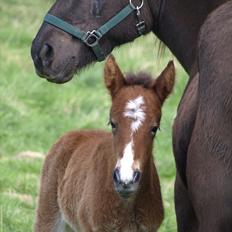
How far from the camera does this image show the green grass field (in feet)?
26.8

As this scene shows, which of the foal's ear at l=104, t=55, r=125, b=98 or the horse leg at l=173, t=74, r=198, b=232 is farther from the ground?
the foal's ear at l=104, t=55, r=125, b=98

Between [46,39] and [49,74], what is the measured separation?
185mm

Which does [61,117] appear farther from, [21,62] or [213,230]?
[213,230]

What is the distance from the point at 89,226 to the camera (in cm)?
578

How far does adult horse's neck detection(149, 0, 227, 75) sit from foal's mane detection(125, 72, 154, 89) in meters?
0.25

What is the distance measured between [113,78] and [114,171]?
72cm

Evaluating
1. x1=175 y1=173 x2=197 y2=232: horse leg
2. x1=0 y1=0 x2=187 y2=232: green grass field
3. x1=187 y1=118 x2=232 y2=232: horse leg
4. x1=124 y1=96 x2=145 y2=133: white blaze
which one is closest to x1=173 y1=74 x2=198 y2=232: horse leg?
x1=175 y1=173 x2=197 y2=232: horse leg

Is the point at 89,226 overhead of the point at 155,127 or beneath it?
beneath

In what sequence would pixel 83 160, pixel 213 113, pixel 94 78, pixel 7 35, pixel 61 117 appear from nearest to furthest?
pixel 213 113, pixel 83 160, pixel 61 117, pixel 94 78, pixel 7 35

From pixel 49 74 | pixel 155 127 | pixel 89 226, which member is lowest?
pixel 89 226

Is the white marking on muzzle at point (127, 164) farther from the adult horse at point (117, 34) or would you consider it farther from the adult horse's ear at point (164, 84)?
the adult horse's ear at point (164, 84)

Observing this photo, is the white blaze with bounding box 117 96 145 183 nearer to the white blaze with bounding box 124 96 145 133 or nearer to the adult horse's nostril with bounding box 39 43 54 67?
the white blaze with bounding box 124 96 145 133

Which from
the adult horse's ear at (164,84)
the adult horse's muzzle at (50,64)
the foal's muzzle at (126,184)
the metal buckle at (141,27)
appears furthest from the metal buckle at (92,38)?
the foal's muzzle at (126,184)

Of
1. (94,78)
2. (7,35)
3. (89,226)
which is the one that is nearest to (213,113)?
(89,226)
